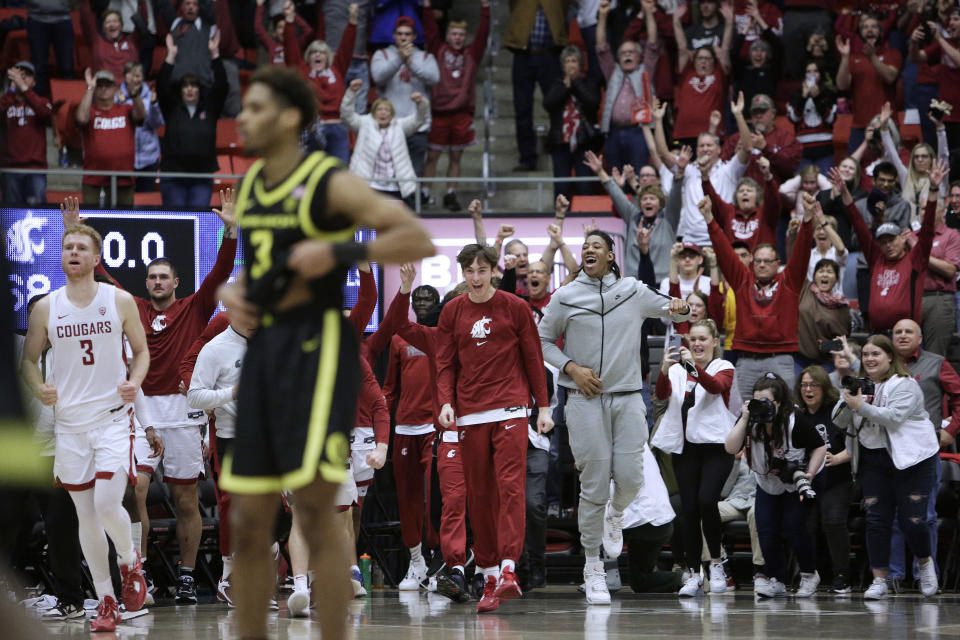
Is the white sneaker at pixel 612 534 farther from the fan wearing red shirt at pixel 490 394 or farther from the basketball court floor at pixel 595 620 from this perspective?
the fan wearing red shirt at pixel 490 394

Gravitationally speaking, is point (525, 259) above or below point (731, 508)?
above

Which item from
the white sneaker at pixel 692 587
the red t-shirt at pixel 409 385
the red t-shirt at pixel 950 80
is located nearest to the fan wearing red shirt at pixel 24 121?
the red t-shirt at pixel 409 385

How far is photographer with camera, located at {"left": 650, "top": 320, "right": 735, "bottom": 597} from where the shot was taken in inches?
449

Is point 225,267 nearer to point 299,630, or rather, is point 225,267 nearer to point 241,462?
point 299,630

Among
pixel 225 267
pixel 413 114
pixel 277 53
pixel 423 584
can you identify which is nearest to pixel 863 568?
pixel 423 584

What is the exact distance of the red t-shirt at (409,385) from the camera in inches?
480

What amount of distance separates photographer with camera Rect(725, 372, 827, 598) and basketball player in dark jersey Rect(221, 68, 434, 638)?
22.3 ft

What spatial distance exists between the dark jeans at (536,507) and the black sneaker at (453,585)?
1.18 metres

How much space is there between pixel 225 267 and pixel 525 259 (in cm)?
381

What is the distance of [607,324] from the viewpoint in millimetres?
10305

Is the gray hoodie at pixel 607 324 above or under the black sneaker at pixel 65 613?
above

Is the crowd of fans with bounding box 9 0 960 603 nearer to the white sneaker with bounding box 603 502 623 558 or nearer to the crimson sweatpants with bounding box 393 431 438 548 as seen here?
the white sneaker with bounding box 603 502 623 558

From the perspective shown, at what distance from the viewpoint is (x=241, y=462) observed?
502 cm

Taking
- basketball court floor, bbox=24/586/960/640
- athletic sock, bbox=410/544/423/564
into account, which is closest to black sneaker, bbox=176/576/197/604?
basketball court floor, bbox=24/586/960/640
